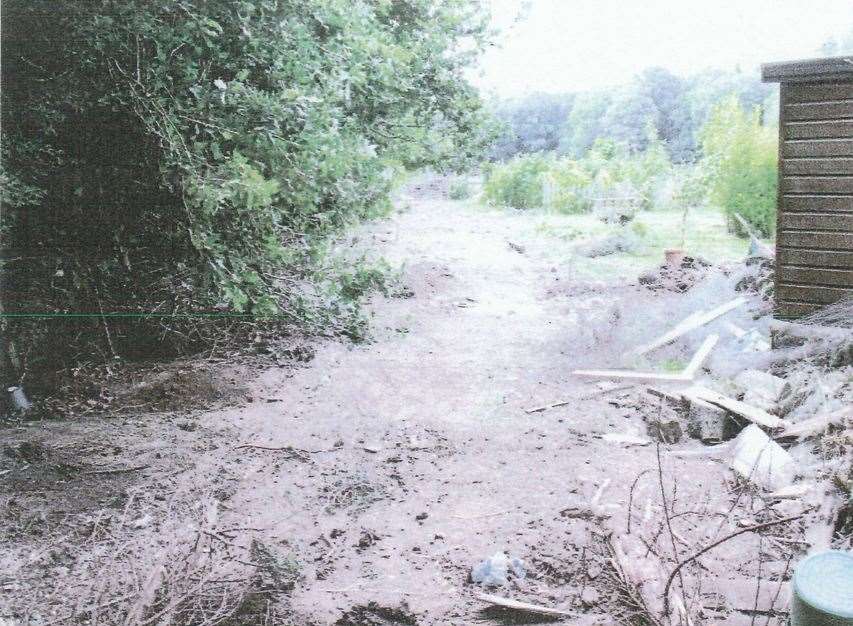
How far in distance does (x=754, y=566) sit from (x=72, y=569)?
247 centimetres

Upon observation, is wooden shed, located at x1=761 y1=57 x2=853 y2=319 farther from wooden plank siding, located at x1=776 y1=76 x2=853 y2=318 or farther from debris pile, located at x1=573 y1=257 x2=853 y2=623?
debris pile, located at x1=573 y1=257 x2=853 y2=623

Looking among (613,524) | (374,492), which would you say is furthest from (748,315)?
(374,492)

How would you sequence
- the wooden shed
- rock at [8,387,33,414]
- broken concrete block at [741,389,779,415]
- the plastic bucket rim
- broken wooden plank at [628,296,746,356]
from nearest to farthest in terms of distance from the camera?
1. the plastic bucket rim
2. broken concrete block at [741,389,779,415]
3. rock at [8,387,33,414]
4. the wooden shed
5. broken wooden plank at [628,296,746,356]

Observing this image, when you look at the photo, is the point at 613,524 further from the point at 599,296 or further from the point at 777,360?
the point at 599,296

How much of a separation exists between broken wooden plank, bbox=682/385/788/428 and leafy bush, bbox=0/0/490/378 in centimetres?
231

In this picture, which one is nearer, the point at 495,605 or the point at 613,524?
the point at 495,605

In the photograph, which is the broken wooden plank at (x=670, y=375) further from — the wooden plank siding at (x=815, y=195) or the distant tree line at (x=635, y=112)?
the distant tree line at (x=635, y=112)

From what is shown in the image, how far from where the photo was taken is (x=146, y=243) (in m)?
3.67

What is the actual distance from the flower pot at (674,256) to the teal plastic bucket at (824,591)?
607cm

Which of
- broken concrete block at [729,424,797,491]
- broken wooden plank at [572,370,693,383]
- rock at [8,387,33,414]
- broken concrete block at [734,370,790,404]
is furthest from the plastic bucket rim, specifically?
rock at [8,387,33,414]

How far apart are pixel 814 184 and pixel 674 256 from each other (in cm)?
307

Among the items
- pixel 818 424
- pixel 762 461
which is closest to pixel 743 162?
pixel 818 424

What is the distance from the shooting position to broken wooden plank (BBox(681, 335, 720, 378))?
433 cm

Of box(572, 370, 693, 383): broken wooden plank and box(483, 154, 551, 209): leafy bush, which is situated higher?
box(483, 154, 551, 209): leafy bush
